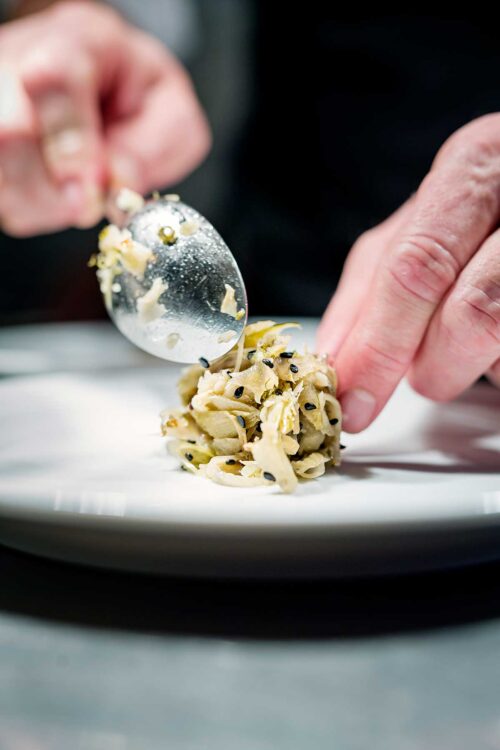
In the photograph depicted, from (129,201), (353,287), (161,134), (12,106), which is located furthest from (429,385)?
(161,134)

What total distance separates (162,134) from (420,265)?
4.33ft

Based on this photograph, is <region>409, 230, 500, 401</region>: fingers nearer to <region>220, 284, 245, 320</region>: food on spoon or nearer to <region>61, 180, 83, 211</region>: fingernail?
<region>220, 284, 245, 320</region>: food on spoon

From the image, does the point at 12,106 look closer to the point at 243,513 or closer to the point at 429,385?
the point at 429,385

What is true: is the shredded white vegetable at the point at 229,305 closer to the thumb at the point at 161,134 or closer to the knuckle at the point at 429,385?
the knuckle at the point at 429,385

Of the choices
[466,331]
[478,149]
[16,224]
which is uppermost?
[478,149]

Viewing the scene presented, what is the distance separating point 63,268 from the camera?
126 inches

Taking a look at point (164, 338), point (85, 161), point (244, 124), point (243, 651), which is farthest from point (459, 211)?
point (244, 124)

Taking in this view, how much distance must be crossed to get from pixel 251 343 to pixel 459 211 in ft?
1.03

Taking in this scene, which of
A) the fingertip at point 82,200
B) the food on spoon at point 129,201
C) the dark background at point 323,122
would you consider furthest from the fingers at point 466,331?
the fingertip at point 82,200

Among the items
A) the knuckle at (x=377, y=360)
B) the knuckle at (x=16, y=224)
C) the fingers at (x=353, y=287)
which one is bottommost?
the knuckle at (x=16, y=224)

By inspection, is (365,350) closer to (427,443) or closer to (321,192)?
(427,443)

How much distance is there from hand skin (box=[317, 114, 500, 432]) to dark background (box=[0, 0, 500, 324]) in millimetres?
715

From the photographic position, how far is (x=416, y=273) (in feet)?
3.35

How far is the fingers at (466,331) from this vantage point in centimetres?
99
